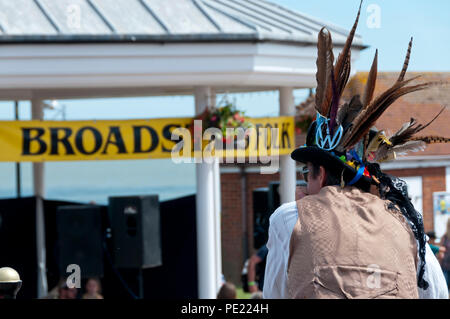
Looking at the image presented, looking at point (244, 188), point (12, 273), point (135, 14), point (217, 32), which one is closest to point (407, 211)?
point (12, 273)

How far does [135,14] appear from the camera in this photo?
671 cm

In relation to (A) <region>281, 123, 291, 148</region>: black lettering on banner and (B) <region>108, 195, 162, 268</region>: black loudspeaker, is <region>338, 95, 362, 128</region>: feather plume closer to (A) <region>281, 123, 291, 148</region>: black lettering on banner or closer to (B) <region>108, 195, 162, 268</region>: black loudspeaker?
(A) <region>281, 123, 291, 148</region>: black lettering on banner

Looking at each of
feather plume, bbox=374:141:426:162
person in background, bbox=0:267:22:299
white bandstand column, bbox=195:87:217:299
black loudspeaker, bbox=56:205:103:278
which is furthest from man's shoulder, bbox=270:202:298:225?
black loudspeaker, bbox=56:205:103:278

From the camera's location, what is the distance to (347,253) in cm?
204

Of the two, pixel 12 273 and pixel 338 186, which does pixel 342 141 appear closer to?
pixel 338 186

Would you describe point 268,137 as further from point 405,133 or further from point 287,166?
→ point 405,133

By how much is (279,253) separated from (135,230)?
211 inches

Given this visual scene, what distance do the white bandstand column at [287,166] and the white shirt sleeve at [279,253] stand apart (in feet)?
16.8

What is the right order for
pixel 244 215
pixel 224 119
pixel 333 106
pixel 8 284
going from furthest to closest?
pixel 244 215 → pixel 224 119 → pixel 333 106 → pixel 8 284

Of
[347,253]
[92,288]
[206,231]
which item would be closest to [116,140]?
[206,231]

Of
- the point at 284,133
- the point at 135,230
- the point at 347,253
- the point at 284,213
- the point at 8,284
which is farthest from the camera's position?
the point at 135,230

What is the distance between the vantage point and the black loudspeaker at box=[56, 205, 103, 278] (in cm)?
737

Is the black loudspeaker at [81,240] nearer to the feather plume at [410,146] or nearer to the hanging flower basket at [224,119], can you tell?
the hanging flower basket at [224,119]

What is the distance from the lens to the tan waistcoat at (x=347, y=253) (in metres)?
2.03
